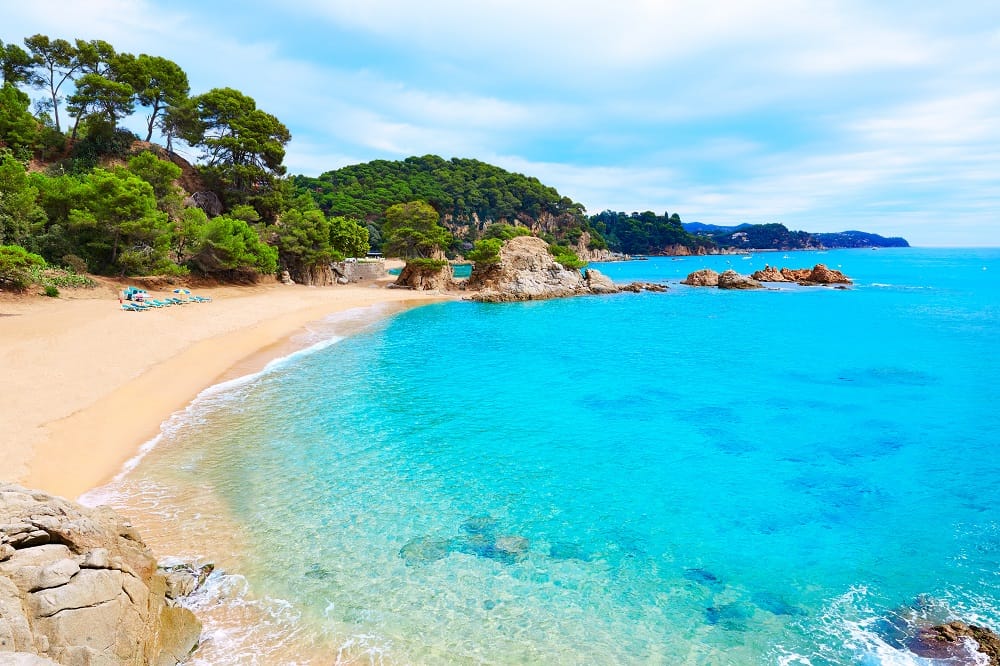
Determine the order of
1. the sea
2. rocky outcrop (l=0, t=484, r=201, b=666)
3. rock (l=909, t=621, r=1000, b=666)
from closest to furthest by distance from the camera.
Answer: rocky outcrop (l=0, t=484, r=201, b=666)
rock (l=909, t=621, r=1000, b=666)
the sea

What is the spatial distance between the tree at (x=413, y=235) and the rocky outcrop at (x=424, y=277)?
24.6 ft

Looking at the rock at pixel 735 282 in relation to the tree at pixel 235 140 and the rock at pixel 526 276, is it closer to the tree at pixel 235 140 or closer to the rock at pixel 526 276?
the rock at pixel 526 276

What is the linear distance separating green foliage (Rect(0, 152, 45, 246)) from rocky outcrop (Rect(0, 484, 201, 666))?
34.9m

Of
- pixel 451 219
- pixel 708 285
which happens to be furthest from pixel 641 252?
pixel 708 285

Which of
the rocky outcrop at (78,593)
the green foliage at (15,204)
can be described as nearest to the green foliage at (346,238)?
the green foliage at (15,204)

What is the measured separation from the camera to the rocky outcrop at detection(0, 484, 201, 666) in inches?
212

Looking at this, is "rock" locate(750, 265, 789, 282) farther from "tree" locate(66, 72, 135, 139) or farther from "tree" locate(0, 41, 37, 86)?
"tree" locate(0, 41, 37, 86)

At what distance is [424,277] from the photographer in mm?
60688

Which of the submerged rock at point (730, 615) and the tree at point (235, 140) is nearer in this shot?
the submerged rock at point (730, 615)

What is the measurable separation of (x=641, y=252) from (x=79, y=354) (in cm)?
19323

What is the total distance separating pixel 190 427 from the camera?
15062 millimetres

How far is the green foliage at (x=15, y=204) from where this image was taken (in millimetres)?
31297

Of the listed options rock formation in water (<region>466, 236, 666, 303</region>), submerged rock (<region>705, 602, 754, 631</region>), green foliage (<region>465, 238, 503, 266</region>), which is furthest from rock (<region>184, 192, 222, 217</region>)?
submerged rock (<region>705, 602, 754, 631</region>)

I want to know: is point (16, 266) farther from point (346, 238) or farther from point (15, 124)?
point (346, 238)
